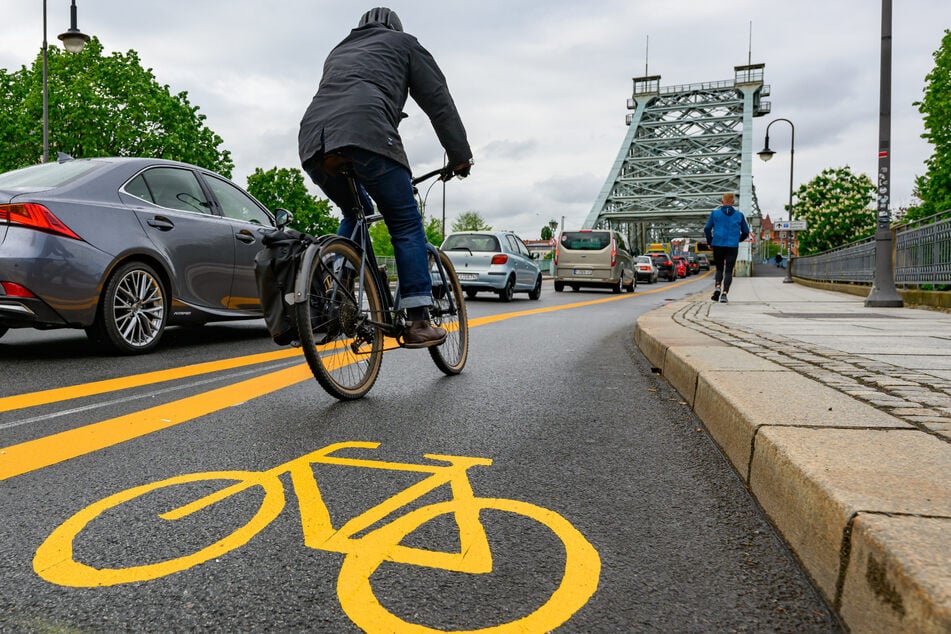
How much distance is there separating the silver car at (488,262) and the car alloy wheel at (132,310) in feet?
33.7

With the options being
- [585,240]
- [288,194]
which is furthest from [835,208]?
[585,240]

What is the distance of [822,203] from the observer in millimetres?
85688

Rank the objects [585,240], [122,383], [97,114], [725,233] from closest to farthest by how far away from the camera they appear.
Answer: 1. [122,383]
2. [725,233]
3. [585,240]
4. [97,114]

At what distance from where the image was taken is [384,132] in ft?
12.3

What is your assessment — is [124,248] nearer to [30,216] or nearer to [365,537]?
[30,216]

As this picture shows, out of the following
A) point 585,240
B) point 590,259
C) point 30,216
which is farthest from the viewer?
point 585,240

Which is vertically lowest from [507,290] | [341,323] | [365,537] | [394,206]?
[365,537]

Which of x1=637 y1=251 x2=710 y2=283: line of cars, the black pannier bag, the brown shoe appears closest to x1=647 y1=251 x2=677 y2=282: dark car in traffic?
x1=637 y1=251 x2=710 y2=283: line of cars

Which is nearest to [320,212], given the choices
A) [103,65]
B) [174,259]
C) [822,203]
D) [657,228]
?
[103,65]

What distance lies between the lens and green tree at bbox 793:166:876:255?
83375 mm

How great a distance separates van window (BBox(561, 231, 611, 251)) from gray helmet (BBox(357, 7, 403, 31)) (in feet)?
62.7

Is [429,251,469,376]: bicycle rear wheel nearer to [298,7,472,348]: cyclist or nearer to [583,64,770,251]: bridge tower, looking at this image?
[298,7,472,348]: cyclist

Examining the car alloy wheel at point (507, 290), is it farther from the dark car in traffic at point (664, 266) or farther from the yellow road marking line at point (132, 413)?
the dark car in traffic at point (664, 266)

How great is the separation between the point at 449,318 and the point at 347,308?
1.06 m
